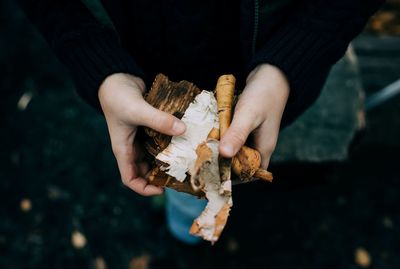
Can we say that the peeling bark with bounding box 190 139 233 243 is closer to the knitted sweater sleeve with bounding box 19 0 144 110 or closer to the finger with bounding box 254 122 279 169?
the finger with bounding box 254 122 279 169

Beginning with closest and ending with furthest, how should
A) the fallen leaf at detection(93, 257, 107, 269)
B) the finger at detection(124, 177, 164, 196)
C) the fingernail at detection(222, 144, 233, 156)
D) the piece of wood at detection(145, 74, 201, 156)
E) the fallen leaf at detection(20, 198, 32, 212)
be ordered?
the fingernail at detection(222, 144, 233, 156) < the piece of wood at detection(145, 74, 201, 156) < the finger at detection(124, 177, 164, 196) < the fallen leaf at detection(93, 257, 107, 269) < the fallen leaf at detection(20, 198, 32, 212)

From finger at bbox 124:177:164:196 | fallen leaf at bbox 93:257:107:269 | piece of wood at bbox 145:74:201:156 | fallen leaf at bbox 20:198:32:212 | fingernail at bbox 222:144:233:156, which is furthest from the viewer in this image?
fallen leaf at bbox 20:198:32:212

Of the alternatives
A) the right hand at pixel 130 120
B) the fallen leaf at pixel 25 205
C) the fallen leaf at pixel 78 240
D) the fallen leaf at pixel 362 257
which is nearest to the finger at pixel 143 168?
the right hand at pixel 130 120

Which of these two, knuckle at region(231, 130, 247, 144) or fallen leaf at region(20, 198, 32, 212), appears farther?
fallen leaf at region(20, 198, 32, 212)

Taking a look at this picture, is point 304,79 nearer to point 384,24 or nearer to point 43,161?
point 43,161

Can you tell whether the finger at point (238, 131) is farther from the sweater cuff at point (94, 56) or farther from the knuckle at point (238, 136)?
the sweater cuff at point (94, 56)

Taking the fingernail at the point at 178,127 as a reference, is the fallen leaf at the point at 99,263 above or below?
below

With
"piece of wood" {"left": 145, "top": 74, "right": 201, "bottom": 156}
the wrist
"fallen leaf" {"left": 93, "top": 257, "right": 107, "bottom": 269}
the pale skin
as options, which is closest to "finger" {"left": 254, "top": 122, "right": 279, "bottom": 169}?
the pale skin
